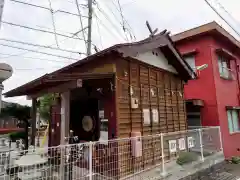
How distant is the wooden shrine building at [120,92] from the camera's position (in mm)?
4934

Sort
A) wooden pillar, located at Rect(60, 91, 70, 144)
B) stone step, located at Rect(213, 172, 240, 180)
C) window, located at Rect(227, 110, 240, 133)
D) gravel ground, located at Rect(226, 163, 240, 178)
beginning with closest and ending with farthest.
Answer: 1. wooden pillar, located at Rect(60, 91, 70, 144)
2. stone step, located at Rect(213, 172, 240, 180)
3. gravel ground, located at Rect(226, 163, 240, 178)
4. window, located at Rect(227, 110, 240, 133)

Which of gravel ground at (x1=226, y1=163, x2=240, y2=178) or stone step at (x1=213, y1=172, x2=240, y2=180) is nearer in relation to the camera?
stone step at (x1=213, y1=172, x2=240, y2=180)

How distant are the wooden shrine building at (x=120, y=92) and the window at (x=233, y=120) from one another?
3.36m

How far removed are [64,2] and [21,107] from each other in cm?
529

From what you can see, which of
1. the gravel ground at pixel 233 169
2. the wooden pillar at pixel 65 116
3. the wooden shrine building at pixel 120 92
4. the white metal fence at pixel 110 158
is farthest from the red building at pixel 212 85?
the wooden pillar at pixel 65 116

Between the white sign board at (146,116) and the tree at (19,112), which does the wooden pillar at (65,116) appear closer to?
the white sign board at (146,116)

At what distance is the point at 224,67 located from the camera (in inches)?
395

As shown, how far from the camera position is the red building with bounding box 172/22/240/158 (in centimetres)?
872

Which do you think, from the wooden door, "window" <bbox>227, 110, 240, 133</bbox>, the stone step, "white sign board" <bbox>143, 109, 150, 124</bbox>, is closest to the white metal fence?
"white sign board" <bbox>143, 109, 150, 124</bbox>

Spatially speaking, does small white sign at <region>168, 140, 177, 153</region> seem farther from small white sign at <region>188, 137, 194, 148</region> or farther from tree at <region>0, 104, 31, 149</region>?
tree at <region>0, 104, 31, 149</region>

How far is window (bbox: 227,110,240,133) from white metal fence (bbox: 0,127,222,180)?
2.75 meters

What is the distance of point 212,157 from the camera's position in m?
7.03

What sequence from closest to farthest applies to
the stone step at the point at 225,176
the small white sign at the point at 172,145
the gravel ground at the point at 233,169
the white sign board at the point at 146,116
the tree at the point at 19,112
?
the white sign board at the point at 146,116, the small white sign at the point at 172,145, the stone step at the point at 225,176, the gravel ground at the point at 233,169, the tree at the point at 19,112

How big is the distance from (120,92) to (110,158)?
1.64 metres
